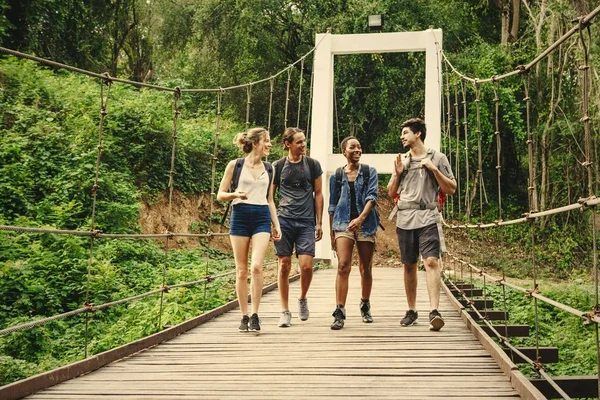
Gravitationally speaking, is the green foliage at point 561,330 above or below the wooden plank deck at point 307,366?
below

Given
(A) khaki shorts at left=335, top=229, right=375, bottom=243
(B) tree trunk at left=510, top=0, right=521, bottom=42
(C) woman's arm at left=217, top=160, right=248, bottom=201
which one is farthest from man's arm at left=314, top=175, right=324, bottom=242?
(B) tree trunk at left=510, top=0, right=521, bottom=42

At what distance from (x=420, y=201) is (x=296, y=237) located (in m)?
0.74

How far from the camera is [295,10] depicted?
15.0 metres

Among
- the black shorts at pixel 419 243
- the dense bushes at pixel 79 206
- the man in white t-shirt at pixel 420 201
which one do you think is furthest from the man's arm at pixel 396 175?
the dense bushes at pixel 79 206

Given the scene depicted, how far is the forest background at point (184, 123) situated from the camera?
22.7 ft

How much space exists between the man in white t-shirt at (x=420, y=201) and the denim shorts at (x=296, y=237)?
1.68ft

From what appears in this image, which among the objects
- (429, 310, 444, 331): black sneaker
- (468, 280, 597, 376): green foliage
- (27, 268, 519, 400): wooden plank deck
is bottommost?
(468, 280, 597, 376): green foliage

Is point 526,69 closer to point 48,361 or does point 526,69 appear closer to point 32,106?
→ point 48,361

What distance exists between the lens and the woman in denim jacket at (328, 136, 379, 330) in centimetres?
391

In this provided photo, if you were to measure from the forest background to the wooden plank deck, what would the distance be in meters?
0.72

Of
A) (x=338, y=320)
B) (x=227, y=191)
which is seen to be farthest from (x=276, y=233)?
(x=338, y=320)

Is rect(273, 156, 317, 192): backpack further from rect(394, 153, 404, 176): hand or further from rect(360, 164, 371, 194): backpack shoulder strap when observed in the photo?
rect(394, 153, 404, 176): hand

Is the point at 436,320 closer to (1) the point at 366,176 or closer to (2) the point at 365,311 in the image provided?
(2) the point at 365,311

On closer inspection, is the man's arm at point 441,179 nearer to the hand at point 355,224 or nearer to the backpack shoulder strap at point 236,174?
the hand at point 355,224
